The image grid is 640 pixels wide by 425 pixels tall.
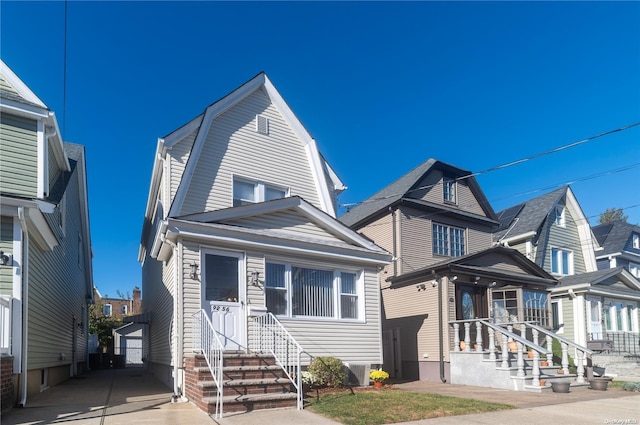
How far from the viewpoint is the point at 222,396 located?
8.77 metres

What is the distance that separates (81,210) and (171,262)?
965 centimetres

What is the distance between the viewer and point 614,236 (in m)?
31.2

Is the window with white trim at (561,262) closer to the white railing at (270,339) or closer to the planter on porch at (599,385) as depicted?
the planter on porch at (599,385)

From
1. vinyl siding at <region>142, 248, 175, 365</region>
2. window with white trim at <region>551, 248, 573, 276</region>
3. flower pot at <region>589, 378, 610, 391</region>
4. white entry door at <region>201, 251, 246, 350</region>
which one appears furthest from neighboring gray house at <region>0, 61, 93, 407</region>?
window with white trim at <region>551, 248, 573, 276</region>

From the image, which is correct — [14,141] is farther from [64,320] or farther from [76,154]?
[64,320]

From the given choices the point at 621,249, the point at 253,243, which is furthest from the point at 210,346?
the point at 621,249

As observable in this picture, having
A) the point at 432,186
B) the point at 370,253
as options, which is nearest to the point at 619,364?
the point at 432,186

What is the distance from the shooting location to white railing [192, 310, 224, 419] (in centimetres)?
881

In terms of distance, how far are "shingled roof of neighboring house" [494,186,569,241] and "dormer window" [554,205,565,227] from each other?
0.67 metres

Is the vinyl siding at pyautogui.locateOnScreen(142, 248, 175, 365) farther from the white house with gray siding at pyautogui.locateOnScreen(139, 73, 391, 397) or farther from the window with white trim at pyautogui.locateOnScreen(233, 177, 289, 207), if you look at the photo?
the window with white trim at pyautogui.locateOnScreen(233, 177, 289, 207)

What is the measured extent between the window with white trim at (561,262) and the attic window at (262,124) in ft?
56.2

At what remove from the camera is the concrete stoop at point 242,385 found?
889 centimetres

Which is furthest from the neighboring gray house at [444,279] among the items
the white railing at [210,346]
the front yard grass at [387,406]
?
the white railing at [210,346]

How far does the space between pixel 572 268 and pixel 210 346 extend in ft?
71.9
